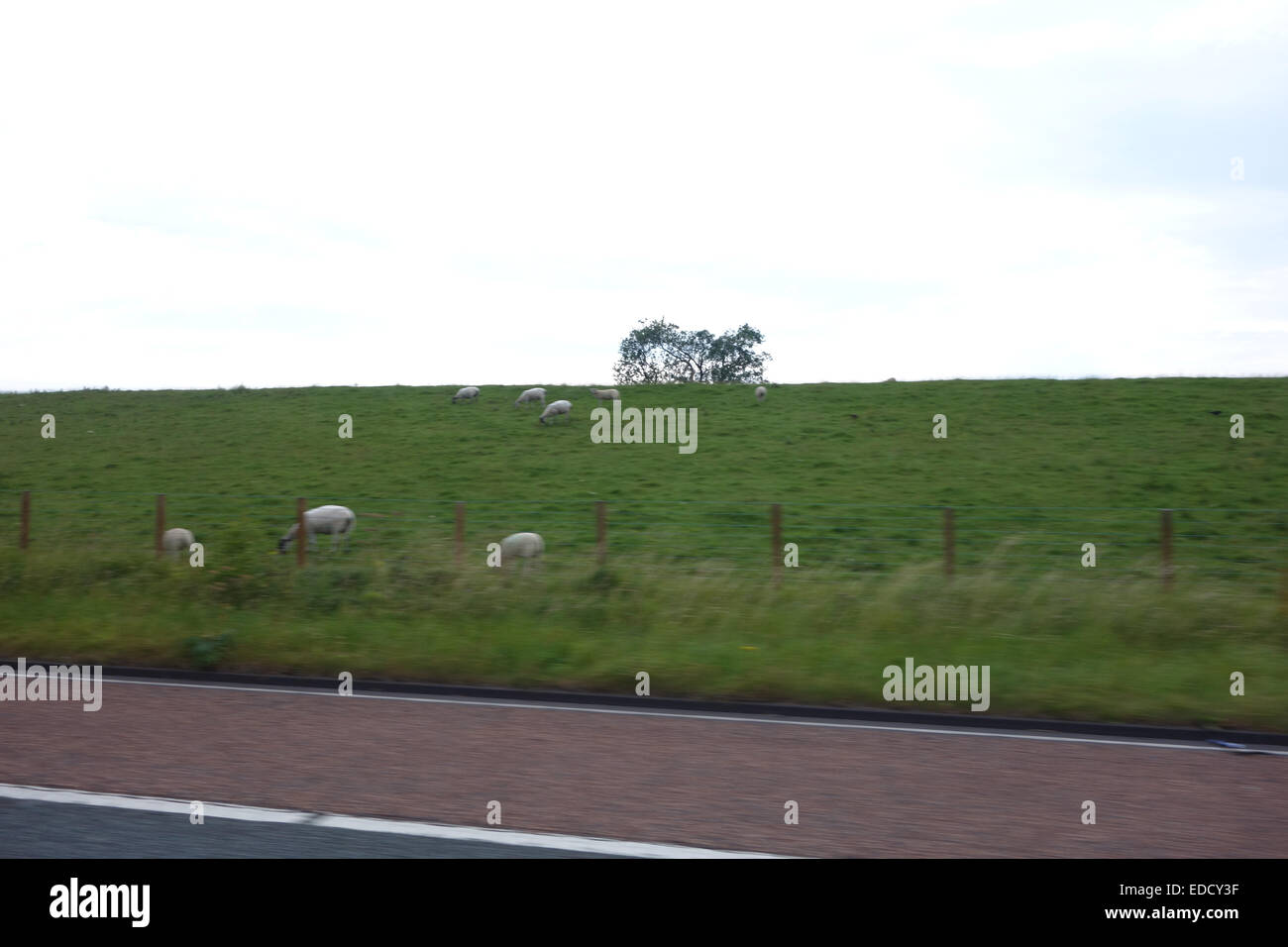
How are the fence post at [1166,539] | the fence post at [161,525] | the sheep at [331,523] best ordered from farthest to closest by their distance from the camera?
the sheep at [331,523]
the fence post at [161,525]
the fence post at [1166,539]

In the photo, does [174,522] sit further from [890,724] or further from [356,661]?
[890,724]

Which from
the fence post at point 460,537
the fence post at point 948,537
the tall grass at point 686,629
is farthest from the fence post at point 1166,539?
the fence post at point 460,537

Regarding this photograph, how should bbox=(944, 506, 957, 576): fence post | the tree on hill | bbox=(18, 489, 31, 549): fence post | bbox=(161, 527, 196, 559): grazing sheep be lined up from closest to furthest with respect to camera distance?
bbox=(944, 506, 957, 576): fence post < bbox=(18, 489, 31, 549): fence post < bbox=(161, 527, 196, 559): grazing sheep < the tree on hill

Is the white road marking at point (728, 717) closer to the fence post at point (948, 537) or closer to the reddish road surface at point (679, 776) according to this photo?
the reddish road surface at point (679, 776)

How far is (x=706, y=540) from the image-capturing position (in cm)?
2230

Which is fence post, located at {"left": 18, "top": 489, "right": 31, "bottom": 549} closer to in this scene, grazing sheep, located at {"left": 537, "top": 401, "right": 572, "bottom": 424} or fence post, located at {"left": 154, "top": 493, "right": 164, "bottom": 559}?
fence post, located at {"left": 154, "top": 493, "right": 164, "bottom": 559}

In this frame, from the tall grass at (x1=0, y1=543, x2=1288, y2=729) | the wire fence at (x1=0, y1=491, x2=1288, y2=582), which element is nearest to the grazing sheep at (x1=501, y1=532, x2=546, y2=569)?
the wire fence at (x1=0, y1=491, x2=1288, y2=582)

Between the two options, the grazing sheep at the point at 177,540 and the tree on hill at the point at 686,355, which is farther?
the tree on hill at the point at 686,355

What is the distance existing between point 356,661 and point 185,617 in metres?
3.44

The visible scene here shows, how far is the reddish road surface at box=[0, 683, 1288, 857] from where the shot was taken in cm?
613

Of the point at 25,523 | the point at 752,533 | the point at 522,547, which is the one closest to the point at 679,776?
the point at 522,547

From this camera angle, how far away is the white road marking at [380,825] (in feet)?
18.8

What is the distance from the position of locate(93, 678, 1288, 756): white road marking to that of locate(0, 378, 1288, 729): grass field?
22.5 inches

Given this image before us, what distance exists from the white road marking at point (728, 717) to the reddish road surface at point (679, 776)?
0.15 metres
